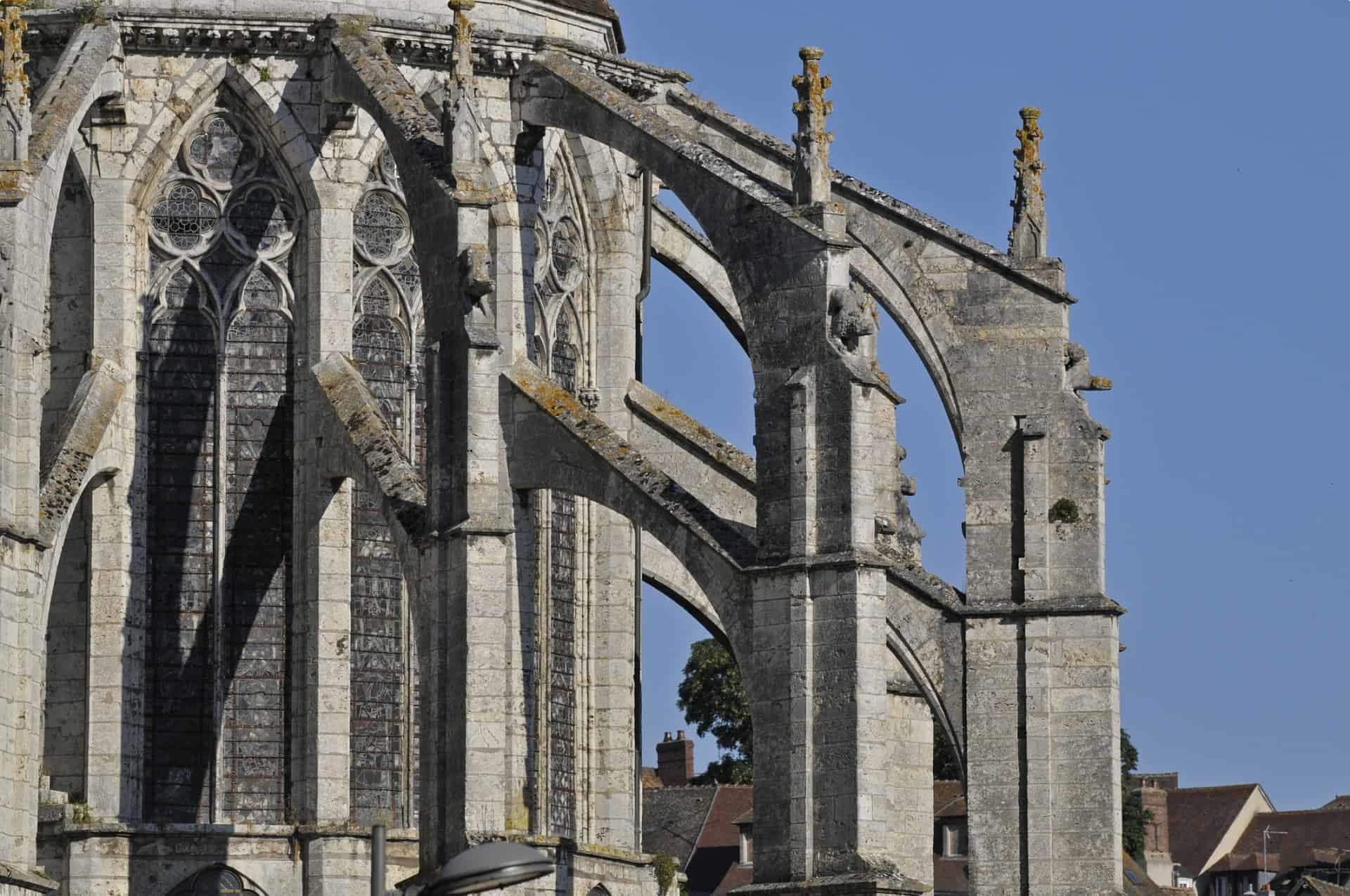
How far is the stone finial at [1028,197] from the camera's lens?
36.6 meters

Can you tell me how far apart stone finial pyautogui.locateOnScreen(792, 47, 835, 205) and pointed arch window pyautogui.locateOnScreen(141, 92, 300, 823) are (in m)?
5.84

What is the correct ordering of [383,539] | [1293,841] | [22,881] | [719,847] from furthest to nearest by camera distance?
1. [1293,841]
2. [719,847]
3. [383,539]
4. [22,881]

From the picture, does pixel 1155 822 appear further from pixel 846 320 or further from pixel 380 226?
pixel 846 320

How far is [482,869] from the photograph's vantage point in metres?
19.5

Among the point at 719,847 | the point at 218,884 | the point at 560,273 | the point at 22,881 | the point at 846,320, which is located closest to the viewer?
the point at 22,881

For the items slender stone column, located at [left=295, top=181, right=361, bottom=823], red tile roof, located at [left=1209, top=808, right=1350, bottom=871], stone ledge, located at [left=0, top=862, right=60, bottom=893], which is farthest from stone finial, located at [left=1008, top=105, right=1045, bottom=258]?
red tile roof, located at [left=1209, top=808, right=1350, bottom=871]

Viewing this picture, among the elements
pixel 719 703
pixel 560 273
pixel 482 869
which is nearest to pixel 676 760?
pixel 719 703

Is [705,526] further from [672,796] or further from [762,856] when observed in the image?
[672,796]

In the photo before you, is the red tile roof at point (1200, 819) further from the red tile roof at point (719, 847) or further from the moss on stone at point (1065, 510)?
the moss on stone at point (1065, 510)

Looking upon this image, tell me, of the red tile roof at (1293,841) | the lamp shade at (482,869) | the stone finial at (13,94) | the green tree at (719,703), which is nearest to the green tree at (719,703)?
the green tree at (719,703)

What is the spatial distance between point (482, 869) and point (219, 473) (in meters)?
16.7

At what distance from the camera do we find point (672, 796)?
7412cm

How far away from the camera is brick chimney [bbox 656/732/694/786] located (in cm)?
7981

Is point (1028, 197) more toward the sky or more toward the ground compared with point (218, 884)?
more toward the sky
